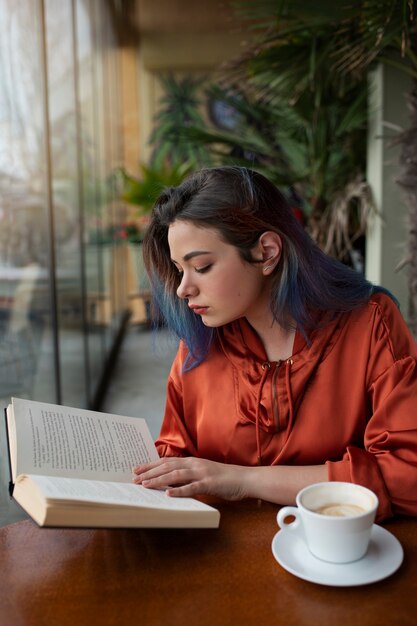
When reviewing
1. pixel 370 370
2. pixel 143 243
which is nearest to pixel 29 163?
pixel 143 243

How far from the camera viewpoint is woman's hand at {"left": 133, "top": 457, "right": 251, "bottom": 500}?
3.37 feet

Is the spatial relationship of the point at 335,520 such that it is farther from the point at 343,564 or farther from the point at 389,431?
the point at 389,431

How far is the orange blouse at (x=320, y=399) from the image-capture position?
1084 mm

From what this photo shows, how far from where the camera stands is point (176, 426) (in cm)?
135

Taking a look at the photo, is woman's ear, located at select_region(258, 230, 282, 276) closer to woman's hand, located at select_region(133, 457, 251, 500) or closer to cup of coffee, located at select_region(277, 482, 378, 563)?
woman's hand, located at select_region(133, 457, 251, 500)

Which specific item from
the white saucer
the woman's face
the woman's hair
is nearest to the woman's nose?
the woman's face

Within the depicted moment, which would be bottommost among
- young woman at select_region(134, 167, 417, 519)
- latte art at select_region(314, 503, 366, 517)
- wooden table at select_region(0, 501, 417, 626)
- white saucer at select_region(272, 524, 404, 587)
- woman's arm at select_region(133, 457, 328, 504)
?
wooden table at select_region(0, 501, 417, 626)

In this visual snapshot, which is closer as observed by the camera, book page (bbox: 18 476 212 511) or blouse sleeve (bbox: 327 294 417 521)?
book page (bbox: 18 476 212 511)

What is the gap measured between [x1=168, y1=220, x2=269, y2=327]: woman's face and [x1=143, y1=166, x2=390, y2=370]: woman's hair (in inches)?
0.6

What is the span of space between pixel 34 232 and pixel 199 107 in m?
7.20

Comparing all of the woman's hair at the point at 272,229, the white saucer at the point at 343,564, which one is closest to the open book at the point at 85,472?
the white saucer at the point at 343,564

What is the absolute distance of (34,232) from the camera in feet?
8.50

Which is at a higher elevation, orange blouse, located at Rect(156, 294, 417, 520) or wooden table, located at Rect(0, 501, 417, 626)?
orange blouse, located at Rect(156, 294, 417, 520)

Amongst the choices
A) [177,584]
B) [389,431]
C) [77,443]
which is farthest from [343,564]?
[77,443]
